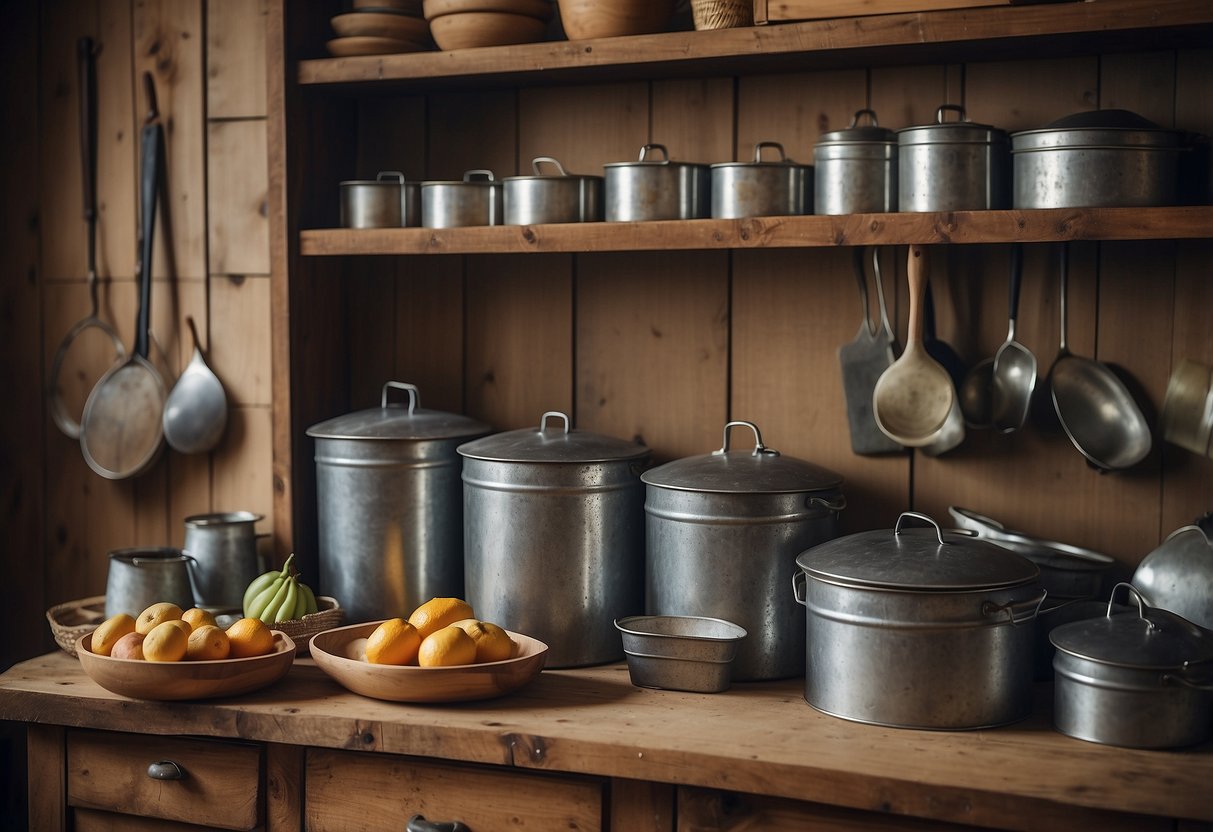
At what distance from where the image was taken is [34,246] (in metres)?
2.71

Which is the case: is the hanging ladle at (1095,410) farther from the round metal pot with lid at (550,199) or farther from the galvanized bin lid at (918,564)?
the round metal pot with lid at (550,199)

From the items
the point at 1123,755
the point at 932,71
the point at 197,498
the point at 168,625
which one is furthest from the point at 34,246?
the point at 1123,755

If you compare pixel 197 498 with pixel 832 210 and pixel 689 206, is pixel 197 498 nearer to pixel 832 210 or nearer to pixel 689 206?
pixel 689 206

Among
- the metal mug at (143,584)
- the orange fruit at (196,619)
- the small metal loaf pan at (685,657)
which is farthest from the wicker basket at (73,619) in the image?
the small metal loaf pan at (685,657)

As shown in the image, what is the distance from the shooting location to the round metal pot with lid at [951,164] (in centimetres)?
196

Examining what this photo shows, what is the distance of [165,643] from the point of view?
1871 millimetres

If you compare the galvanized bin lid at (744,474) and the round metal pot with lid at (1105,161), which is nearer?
the round metal pot with lid at (1105,161)

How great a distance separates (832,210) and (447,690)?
3.34 ft

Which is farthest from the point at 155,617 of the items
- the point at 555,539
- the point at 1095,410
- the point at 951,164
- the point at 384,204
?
the point at 1095,410

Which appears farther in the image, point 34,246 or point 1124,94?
point 34,246

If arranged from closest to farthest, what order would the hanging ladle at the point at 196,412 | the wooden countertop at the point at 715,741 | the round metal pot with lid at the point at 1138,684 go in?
the wooden countertop at the point at 715,741 < the round metal pot with lid at the point at 1138,684 < the hanging ladle at the point at 196,412

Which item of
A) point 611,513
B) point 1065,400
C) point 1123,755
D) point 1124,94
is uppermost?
point 1124,94

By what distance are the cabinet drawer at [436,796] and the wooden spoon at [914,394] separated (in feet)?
2.76

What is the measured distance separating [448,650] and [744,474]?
22.5 inches
